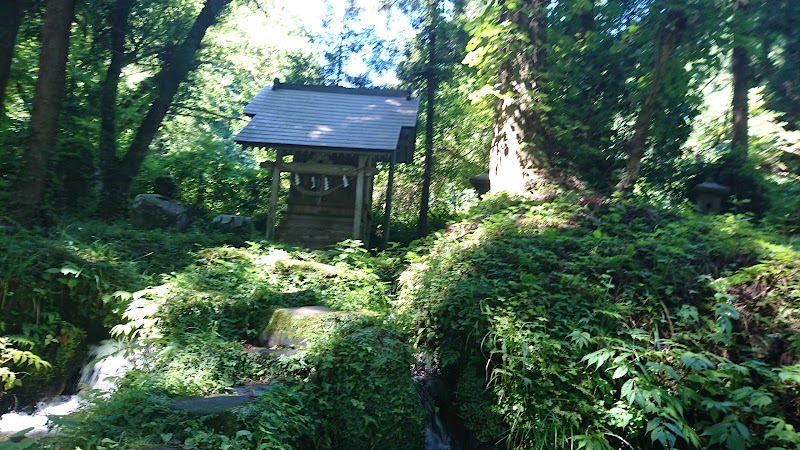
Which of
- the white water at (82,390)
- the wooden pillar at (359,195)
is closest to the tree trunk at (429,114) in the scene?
the wooden pillar at (359,195)

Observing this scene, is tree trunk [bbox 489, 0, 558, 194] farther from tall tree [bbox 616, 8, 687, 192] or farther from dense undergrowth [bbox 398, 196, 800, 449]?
dense undergrowth [bbox 398, 196, 800, 449]

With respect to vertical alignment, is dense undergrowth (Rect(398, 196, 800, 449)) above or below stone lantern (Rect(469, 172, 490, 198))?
below

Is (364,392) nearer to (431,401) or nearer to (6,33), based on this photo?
(431,401)

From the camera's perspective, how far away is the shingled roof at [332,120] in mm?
11320

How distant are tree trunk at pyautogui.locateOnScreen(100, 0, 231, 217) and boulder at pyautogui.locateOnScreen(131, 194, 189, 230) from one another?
0.98 m

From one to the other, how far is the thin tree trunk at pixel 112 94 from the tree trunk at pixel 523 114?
9607 mm

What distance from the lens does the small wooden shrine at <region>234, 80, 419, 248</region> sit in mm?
11469

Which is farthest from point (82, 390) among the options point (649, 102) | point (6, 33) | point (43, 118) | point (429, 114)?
point (429, 114)

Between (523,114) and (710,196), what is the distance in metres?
4.32

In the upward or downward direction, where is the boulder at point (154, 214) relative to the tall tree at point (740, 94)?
downward

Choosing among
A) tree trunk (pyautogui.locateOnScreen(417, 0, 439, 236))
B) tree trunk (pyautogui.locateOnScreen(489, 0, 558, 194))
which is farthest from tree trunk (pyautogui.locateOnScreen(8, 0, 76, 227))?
tree trunk (pyautogui.locateOnScreen(417, 0, 439, 236))

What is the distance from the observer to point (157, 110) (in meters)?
13.7

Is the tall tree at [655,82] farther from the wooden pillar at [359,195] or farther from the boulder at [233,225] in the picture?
the boulder at [233,225]

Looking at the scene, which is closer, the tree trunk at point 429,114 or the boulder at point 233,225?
the boulder at point 233,225
